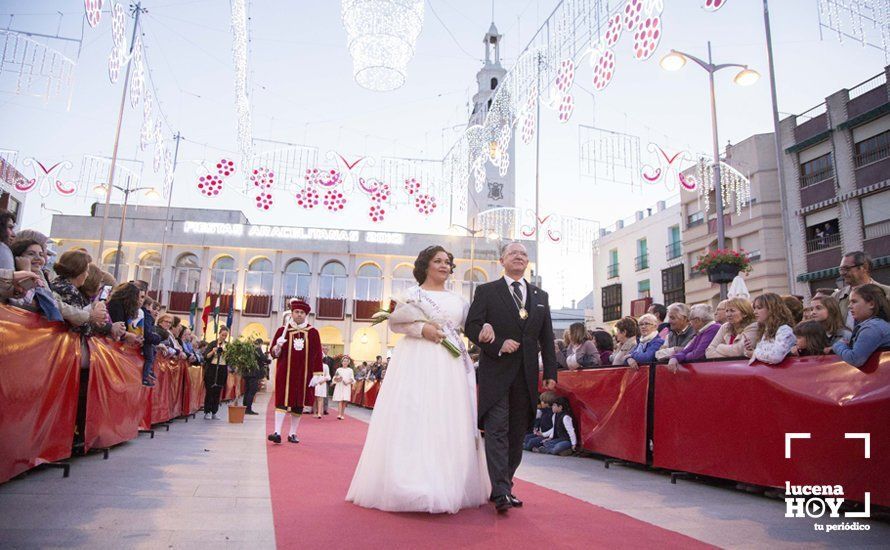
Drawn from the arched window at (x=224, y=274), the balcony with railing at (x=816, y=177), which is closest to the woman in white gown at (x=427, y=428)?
the balcony with railing at (x=816, y=177)

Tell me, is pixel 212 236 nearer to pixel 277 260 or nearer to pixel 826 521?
pixel 277 260

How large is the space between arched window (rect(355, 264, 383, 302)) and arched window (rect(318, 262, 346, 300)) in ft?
3.24

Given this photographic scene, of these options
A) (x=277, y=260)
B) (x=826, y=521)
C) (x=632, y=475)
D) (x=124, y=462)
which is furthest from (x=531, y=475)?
(x=277, y=260)

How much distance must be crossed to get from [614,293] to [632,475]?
37.7 meters

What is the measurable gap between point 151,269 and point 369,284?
556 inches

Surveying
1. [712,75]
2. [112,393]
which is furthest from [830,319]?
[712,75]

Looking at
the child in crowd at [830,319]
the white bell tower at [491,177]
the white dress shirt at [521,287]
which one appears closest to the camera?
the white dress shirt at [521,287]

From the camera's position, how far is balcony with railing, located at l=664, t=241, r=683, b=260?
119ft

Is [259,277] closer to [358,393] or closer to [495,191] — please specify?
[358,393]

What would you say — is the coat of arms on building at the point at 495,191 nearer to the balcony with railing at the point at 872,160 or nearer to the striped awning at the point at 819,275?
the striped awning at the point at 819,275

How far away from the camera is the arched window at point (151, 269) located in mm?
37594

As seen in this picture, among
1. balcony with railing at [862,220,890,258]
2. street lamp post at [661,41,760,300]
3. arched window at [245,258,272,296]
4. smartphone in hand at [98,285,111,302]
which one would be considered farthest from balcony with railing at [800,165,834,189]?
arched window at [245,258,272,296]

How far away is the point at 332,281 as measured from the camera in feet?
128

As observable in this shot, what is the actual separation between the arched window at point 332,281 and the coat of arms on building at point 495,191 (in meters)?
14.0
